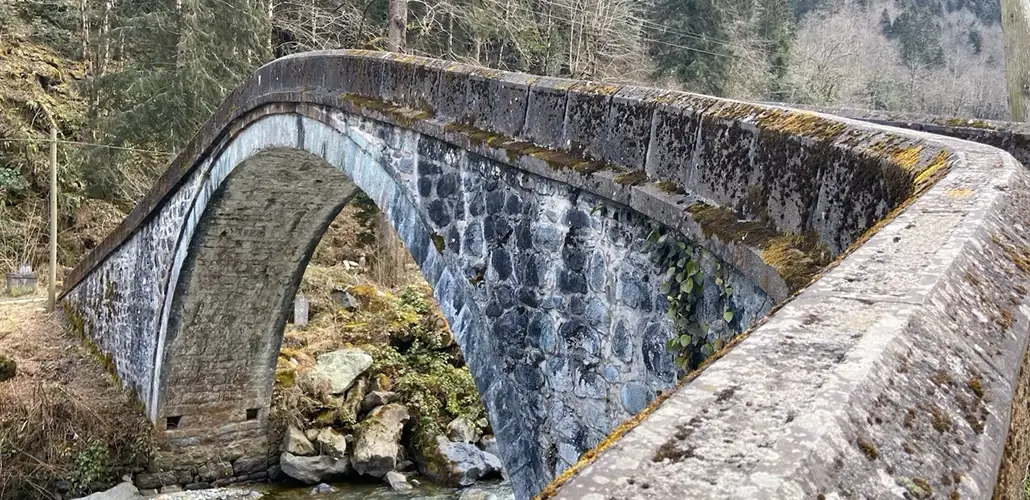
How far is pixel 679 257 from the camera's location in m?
3.10

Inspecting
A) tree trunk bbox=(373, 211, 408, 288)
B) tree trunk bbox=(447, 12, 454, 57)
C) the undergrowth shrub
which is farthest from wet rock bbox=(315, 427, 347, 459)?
tree trunk bbox=(447, 12, 454, 57)

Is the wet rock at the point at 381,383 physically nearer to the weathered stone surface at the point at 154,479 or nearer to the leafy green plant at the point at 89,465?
the weathered stone surface at the point at 154,479

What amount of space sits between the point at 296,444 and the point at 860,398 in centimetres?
1082

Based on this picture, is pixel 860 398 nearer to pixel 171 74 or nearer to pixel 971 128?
pixel 971 128

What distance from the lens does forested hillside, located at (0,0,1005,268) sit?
14.9 m

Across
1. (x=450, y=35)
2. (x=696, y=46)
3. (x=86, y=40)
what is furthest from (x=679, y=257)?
(x=696, y=46)

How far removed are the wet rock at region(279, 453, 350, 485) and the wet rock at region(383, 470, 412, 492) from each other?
59 centimetres

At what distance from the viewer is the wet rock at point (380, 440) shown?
10461mm

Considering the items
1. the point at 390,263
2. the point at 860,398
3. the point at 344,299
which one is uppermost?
the point at 860,398

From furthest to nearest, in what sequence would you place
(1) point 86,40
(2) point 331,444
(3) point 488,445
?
(1) point 86,40 → (3) point 488,445 → (2) point 331,444

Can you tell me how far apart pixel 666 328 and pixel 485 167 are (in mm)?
1595

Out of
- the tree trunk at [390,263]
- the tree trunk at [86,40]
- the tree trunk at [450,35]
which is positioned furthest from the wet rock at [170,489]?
the tree trunk at [86,40]

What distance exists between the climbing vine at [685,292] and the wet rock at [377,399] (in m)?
8.45

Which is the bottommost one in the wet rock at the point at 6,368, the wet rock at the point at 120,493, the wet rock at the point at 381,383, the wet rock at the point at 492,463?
the wet rock at the point at 120,493
